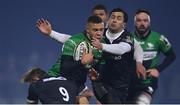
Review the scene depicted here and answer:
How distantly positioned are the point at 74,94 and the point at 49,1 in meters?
2.69

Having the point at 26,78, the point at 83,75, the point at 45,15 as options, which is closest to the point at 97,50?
the point at 83,75

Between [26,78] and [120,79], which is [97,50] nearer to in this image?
[120,79]

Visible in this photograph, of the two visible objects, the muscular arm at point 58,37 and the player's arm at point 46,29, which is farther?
the muscular arm at point 58,37

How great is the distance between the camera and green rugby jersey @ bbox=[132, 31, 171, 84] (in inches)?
268

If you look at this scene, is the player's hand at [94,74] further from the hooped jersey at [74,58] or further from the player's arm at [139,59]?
the player's arm at [139,59]

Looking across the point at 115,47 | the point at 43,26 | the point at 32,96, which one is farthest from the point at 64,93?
the point at 43,26

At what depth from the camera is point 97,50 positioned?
6.23 meters

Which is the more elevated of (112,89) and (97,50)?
(97,50)

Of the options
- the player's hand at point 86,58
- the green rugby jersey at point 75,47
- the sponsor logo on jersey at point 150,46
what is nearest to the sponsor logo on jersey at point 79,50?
the green rugby jersey at point 75,47

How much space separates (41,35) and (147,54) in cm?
166

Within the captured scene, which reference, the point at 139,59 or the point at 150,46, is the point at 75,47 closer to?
the point at 139,59

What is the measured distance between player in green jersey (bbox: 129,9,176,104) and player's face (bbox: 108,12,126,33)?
1.63 feet

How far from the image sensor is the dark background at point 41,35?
25.9 feet

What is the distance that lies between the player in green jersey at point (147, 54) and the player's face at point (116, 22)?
496 millimetres
